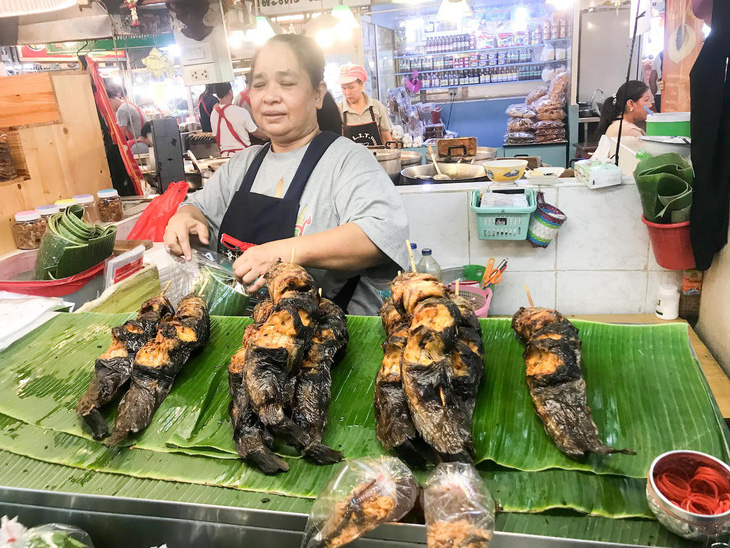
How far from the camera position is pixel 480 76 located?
9961mm

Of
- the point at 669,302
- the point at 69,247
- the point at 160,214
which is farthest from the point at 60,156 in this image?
the point at 669,302

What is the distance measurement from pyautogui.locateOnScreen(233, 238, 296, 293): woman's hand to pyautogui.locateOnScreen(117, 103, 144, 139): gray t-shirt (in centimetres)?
807

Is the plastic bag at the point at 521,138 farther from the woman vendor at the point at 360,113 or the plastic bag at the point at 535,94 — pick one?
the woman vendor at the point at 360,113

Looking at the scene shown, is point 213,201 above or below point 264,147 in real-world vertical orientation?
below

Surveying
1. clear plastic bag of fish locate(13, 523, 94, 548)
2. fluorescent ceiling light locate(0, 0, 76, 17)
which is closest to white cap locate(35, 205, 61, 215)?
fluorescent ceiling light locate(0, 0, 76, 17)

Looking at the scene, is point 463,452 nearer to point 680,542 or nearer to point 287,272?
point 680,542

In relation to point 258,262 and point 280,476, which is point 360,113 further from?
point 280,476

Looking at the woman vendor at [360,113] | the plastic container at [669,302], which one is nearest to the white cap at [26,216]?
the plastic container at [669,302]

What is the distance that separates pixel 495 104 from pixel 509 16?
1563 millimetres

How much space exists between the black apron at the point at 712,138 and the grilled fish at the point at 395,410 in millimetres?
2398

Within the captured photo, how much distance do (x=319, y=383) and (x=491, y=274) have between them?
8.50 feet

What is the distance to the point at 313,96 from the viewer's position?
2.60 meters

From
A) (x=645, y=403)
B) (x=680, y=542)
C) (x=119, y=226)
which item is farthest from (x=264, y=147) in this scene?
(x=680, y=542)

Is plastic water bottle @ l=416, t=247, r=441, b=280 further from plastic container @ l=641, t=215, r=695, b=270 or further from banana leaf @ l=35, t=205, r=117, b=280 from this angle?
banana leaf @ l=35, t=205, r=117, b=280
